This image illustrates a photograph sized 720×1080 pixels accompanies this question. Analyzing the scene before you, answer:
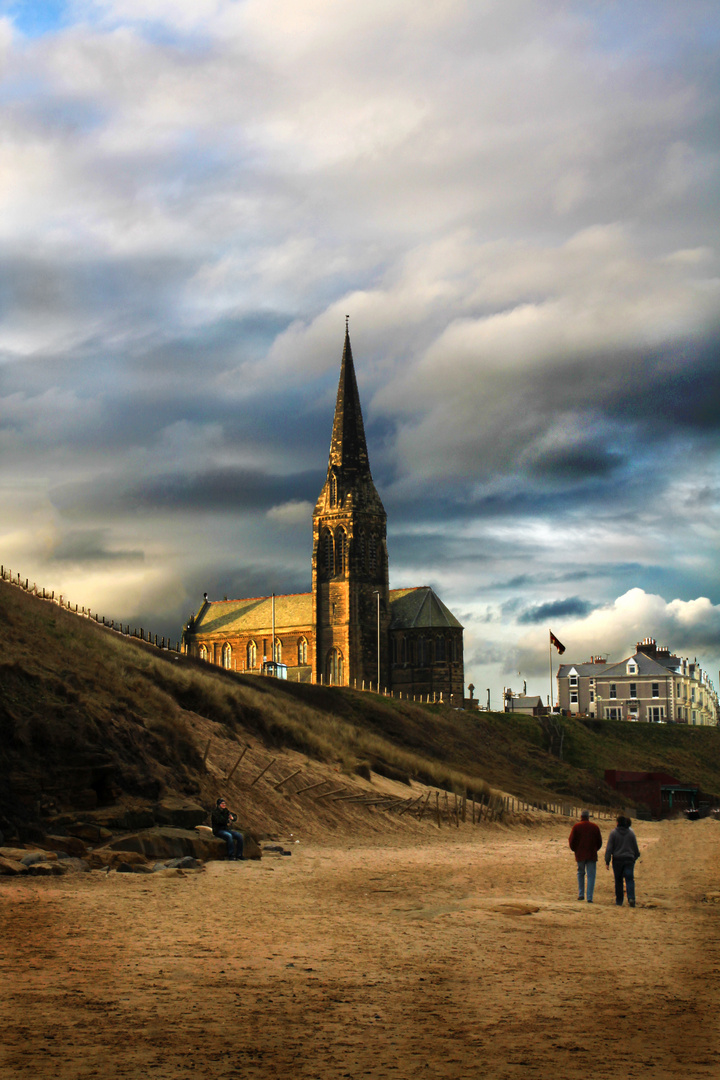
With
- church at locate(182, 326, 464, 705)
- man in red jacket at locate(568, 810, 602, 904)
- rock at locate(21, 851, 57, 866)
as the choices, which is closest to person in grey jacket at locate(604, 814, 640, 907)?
man in red jacket at locate(568, 810, 602, 904)

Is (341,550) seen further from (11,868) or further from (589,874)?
(11,868)

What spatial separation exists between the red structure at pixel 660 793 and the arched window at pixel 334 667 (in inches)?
2071

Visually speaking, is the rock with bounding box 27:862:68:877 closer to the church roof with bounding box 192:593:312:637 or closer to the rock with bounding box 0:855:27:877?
the rock with bounding box 0:855:27:877

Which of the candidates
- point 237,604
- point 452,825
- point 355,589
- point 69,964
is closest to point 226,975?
point 69,964

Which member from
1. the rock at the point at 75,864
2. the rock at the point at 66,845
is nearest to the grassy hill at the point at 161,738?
the rock at the point at 66,845

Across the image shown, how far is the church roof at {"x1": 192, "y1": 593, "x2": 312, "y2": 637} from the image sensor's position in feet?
421

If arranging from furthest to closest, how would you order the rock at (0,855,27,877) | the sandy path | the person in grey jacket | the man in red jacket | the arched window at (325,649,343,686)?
the arched window at (325,649,343,686), the man in red jacket, the rock at (0,855,27,877), the person in grey jacket, the sandy path

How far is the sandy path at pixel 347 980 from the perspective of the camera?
9.05 m

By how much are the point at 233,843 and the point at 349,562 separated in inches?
3915

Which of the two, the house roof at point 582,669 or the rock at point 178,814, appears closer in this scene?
the rock at point 178,814

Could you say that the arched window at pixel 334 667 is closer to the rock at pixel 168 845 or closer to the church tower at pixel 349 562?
the church tower at pixel 349 562

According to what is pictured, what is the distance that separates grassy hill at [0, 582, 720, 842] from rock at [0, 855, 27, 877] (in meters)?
3.60

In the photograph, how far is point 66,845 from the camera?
71.7 feet

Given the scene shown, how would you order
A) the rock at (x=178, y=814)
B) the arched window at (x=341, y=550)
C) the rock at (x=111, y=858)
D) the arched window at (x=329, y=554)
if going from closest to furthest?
1. the rock at (x=111, y=858)
2. the rock at (x=178, y=814)
3. the arched window at (x=341, y=550)
4. the arched window at (x=329, y=554)
